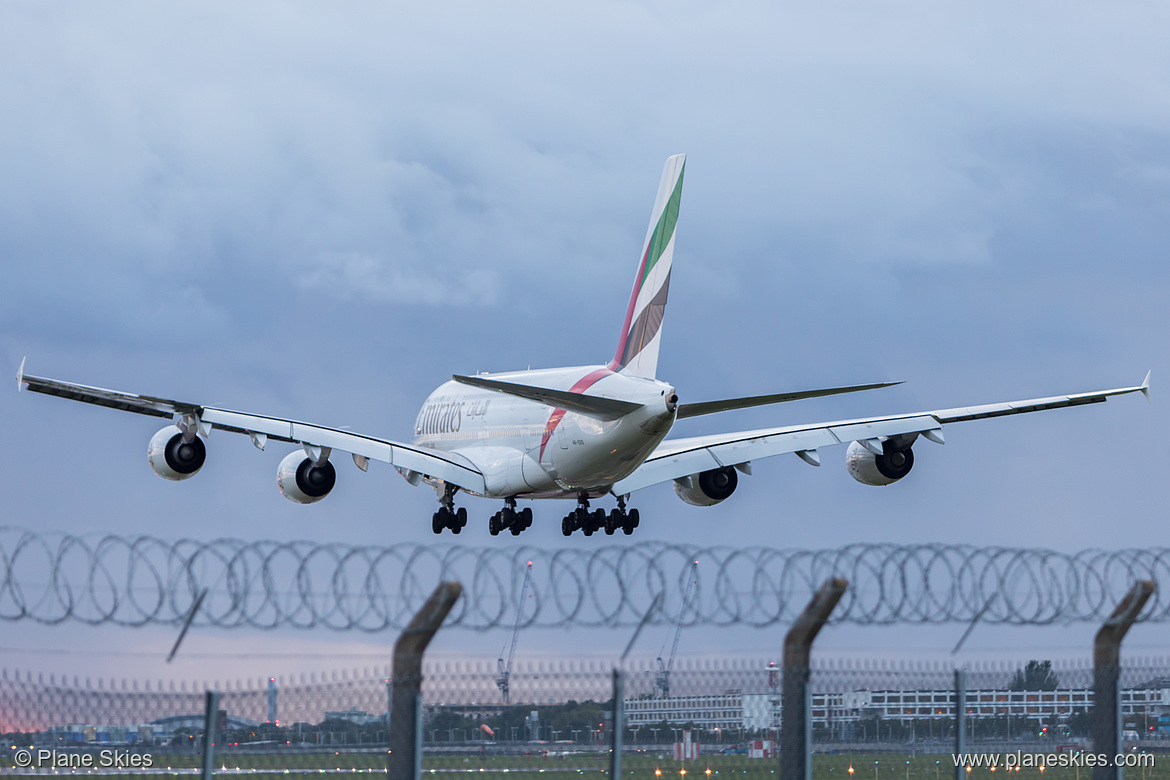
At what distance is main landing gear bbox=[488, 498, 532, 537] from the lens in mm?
44250

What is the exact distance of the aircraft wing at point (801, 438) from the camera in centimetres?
3919

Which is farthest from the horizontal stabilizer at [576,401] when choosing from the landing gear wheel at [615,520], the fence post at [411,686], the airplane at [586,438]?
the fence post at [411,686]

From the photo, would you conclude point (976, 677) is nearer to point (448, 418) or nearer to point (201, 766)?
point (201, 766)

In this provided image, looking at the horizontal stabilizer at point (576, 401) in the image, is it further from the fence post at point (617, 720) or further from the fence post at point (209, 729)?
the fence post at point (209, 729)

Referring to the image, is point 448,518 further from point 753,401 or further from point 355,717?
point 355,717

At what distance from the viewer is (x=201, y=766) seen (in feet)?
35.1

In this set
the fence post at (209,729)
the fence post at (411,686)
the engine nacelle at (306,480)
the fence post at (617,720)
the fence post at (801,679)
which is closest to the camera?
the fence post at (209,729)

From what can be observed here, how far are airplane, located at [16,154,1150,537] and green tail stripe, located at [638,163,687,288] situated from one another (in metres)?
0.04

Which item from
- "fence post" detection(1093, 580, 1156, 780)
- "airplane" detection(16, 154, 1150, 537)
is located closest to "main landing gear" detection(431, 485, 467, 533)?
"airplane" detection(16, 154, 1150, 537)

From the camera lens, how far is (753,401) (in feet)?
111

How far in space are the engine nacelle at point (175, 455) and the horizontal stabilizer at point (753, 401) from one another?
12801 mm

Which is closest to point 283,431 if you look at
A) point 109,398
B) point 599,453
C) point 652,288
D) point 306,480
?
point 306,480

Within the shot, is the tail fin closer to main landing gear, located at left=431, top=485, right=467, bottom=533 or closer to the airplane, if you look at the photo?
the airplane

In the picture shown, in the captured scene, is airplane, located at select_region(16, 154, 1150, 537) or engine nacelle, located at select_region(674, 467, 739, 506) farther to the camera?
engine nacelle, located at select_region(674, 467, 739, 506)
